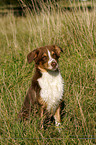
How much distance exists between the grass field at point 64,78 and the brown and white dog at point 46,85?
143mm

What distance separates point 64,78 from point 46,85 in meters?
0.68

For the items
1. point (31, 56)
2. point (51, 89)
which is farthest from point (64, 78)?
point (31, 56)

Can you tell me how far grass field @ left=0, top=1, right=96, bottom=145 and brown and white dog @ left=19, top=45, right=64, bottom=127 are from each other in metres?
0.14

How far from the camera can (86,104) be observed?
2.40 meters

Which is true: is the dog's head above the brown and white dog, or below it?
above

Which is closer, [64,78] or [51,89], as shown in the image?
[51,89]

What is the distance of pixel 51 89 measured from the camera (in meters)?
2.79

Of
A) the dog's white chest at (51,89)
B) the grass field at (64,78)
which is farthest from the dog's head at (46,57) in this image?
the grass field at (64,78)

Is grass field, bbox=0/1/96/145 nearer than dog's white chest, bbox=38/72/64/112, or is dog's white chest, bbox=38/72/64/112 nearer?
grass field, bbox=0/1/96/145

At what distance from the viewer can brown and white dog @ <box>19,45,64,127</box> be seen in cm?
271

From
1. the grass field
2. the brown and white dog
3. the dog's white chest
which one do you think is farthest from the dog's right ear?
the grass field

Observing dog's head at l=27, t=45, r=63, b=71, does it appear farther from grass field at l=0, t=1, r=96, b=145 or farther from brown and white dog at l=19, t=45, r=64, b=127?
grass field at l=0, t=1, r=96, b=145

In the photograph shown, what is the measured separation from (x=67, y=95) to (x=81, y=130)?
0.79 metres

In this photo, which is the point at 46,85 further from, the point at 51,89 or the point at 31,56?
the point at 31,56
